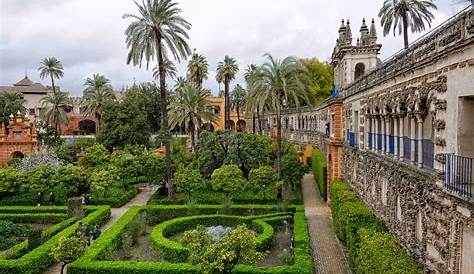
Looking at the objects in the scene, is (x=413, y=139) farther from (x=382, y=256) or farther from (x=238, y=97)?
(x=238, y=97)

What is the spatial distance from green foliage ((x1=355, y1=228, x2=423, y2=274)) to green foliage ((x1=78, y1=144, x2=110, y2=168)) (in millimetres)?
31267

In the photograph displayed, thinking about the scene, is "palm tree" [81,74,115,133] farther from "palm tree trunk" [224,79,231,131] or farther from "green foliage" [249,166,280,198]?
"green foliage" [249,166,280,198]

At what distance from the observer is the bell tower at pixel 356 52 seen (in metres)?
27.3

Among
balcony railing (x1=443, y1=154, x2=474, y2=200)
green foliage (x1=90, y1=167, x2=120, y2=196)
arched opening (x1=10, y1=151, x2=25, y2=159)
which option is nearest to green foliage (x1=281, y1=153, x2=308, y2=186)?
green foliage (x1=90, y1=167, x2=120, y2=196)

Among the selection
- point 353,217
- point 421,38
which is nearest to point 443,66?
point 421,38

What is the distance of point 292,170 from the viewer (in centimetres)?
3531

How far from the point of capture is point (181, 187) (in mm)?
31203

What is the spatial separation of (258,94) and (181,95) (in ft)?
48.2

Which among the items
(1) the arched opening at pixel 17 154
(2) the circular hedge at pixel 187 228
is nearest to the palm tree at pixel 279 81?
(2) the circular hedge at pixel 187 228

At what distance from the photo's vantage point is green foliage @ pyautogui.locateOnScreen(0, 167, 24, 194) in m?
31.1

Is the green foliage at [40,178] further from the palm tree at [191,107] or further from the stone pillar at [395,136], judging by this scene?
the stone pillar at [395,136]

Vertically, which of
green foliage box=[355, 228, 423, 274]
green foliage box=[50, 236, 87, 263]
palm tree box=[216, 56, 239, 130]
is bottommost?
green foliage box=[50, 236, 87, 263]

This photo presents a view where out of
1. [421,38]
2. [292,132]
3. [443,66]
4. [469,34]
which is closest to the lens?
[469,34]

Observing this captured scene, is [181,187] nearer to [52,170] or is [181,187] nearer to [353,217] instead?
[52,170]
